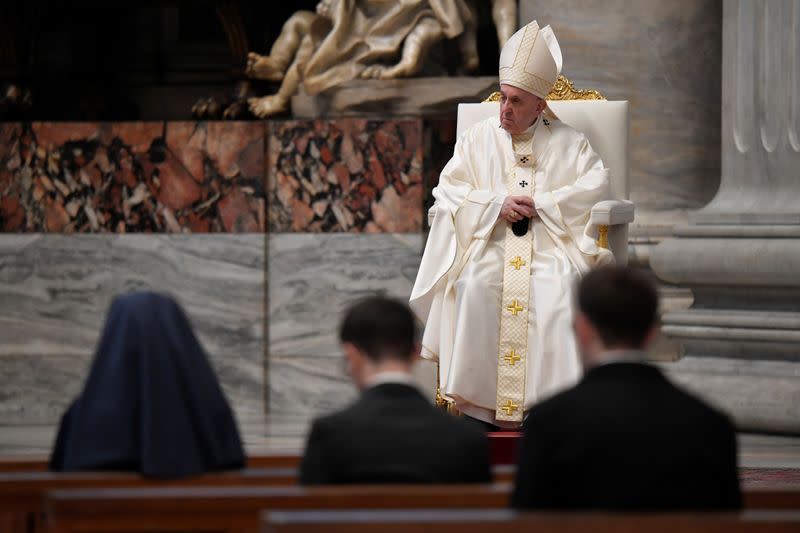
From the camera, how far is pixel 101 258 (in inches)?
352

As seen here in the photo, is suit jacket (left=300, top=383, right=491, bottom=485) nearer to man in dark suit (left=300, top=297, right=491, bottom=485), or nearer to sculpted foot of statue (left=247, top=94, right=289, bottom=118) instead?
man in dark suit (left=300, top=297, right=491, bottom=485)

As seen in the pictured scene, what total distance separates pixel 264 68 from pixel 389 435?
6622 millimetres

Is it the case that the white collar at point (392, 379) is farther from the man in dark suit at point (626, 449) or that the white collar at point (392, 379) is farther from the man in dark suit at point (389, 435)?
the man in dark suit at point (626, 449)

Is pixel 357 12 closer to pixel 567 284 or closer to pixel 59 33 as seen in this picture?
pixel 59 33

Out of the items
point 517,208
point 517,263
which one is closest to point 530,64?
point 517,208

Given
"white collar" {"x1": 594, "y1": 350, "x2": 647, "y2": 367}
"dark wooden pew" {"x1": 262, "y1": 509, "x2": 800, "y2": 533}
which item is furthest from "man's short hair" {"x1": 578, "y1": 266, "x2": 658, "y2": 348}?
"dark wooden pew" {"x1": 262, "y1": 509, "x2": 800, "y2": 533}

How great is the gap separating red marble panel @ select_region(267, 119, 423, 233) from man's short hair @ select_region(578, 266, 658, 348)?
5848 millimetres

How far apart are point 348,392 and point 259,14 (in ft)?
9.66

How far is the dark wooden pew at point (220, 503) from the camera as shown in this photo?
8.57ft

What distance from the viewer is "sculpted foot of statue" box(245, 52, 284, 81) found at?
9.23 m

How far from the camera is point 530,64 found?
6207 millimetres

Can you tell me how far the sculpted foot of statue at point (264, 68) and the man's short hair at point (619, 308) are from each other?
664cm

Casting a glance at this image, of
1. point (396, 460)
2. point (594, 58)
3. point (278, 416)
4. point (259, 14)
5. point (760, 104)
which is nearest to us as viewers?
point (396, 460)

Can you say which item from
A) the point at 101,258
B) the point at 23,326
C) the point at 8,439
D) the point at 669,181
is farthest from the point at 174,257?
the point at 669,181
